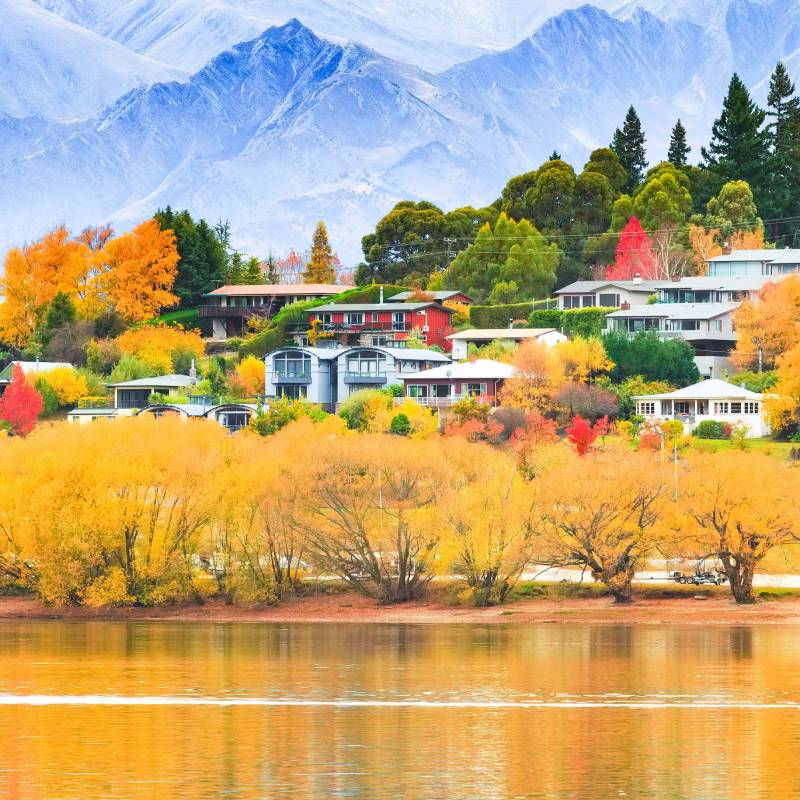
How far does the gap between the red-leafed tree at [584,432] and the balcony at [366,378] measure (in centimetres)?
2059

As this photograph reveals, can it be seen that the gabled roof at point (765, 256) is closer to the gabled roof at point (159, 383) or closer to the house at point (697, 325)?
the house at point (697, 325)

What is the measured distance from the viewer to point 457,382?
118875 mm

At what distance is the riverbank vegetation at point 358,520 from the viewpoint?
77562mm

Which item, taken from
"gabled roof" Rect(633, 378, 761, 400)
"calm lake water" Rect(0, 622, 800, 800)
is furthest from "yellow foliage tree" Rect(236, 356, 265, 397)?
"calm lake water" Rect(0, 622, 800, 800)

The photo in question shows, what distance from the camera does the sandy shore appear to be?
2985 inches

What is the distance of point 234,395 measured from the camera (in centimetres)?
12938

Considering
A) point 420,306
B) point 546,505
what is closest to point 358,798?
point 546,505

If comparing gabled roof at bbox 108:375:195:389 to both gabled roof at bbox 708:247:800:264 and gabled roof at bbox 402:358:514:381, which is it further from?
gabled roof at bbox 708:247:800:264

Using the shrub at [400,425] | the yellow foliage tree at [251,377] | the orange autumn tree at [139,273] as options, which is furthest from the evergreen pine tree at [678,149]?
the shrub at [400,425]

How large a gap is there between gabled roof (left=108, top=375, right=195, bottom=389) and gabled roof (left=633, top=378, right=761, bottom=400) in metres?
35.7

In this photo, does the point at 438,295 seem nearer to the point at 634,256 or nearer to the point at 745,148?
the point at 634,256

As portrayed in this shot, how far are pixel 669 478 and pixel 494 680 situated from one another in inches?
894

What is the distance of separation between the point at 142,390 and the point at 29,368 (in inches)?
418

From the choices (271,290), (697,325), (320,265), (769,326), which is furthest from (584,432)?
(320,265)
